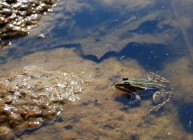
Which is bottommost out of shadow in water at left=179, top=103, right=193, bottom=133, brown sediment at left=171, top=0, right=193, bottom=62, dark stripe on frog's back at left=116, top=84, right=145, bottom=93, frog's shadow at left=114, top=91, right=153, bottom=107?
shadow in water at left=179, top=103, right=193, bottom=133

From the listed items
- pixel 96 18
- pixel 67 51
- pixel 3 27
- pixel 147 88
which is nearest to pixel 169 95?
pixel 147 88

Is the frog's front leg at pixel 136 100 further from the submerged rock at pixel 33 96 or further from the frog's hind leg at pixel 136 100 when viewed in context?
the submerged rock at pixel 33 96

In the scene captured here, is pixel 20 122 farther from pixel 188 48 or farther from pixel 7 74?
pixel 188 48

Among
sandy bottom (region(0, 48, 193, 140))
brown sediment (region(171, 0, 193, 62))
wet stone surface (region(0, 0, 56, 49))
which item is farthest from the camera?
wet stone surface (region(0, 0, 56, 49))

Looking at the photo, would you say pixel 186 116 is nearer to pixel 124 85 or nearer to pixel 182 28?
pixel 124 85

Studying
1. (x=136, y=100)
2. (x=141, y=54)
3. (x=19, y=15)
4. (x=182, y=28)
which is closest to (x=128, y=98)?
(x=136, y=100)

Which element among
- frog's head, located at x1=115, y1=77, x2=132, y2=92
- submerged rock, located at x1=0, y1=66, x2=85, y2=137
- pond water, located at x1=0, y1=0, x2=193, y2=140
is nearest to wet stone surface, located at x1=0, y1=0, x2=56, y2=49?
pond water, located at x1=0, y1=0, x2=193, y2=140

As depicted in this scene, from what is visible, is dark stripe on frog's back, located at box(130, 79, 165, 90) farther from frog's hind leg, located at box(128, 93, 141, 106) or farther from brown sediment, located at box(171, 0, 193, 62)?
brown sediment, located at box(171, 0, 193, 62)

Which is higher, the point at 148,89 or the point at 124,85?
the point at 124,85
